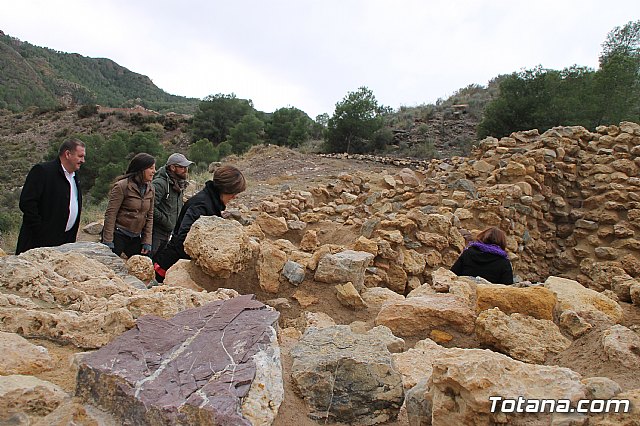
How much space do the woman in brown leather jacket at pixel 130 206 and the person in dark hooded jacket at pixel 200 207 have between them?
0.82 m

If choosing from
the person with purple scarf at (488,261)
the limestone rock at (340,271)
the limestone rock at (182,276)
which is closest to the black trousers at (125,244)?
the limestone rock at (182,276)

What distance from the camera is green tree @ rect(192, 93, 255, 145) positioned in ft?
96.5

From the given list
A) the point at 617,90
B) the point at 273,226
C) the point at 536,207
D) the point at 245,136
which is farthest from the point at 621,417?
the point at 245,136

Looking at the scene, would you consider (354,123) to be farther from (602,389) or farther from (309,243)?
(602,389)

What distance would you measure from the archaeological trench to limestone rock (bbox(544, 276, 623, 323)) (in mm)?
14

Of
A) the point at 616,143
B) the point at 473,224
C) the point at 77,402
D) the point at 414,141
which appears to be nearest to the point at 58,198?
the point at 77,402

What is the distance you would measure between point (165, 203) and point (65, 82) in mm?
56901

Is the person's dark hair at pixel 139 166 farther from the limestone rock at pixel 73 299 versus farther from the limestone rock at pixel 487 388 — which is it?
the limestone rock at pixel 487 388

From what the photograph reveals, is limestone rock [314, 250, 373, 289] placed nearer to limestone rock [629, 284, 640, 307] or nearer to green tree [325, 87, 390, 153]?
limestone rock [629, 284, 640, 307]

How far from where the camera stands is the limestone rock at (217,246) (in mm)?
2984

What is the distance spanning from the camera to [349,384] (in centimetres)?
164

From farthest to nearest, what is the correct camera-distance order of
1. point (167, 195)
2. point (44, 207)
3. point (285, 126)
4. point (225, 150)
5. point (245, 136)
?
point (285, 126)
point (245, 136)
point (225, 150)
point (167, 195)
point (44, 207)

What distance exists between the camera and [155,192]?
442 centimetres

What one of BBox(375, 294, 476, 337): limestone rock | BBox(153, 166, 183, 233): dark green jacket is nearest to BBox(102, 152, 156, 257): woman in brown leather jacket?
BBox(153, 166, 183, 233): dark green jacket
